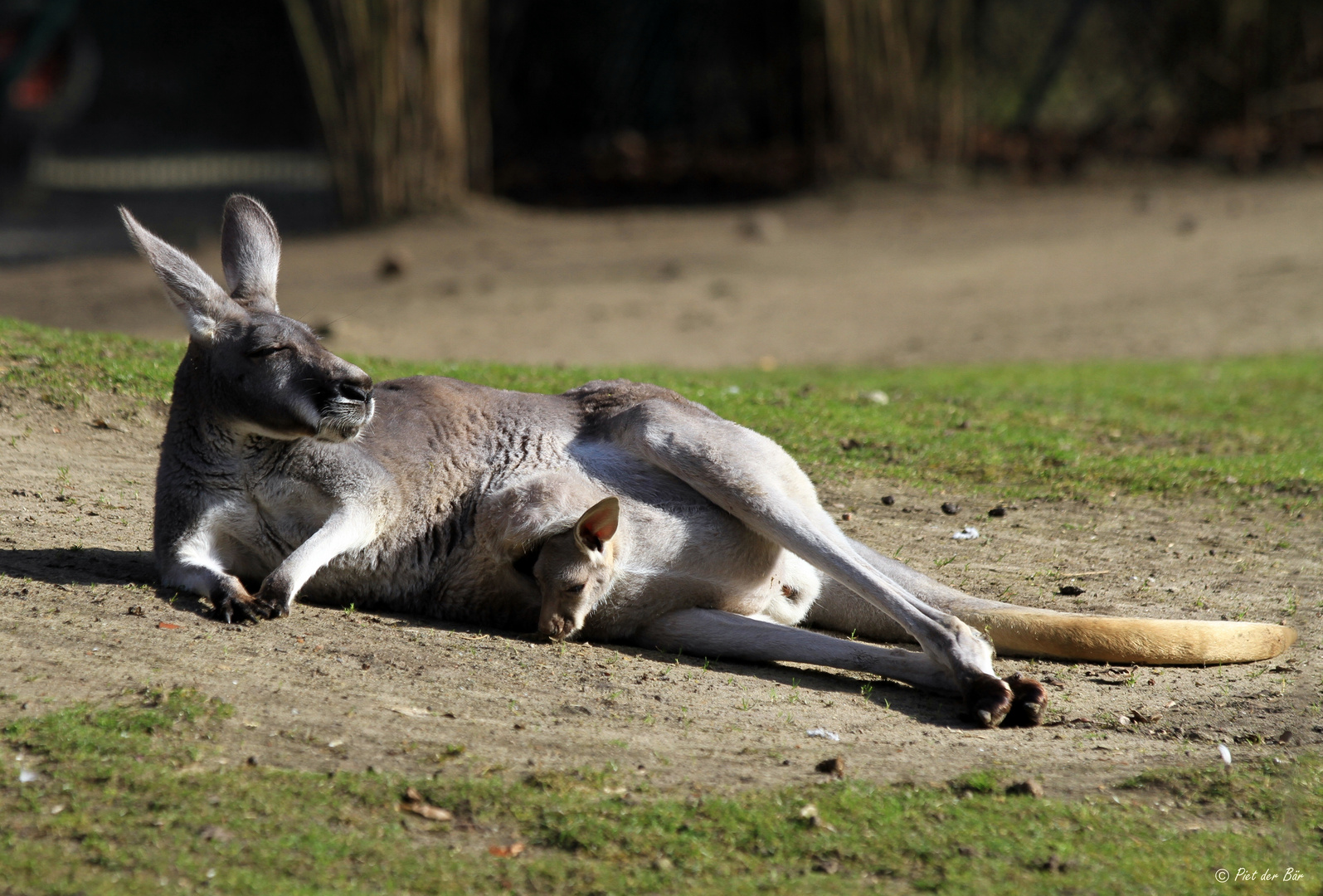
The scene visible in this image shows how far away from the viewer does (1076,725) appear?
339cm

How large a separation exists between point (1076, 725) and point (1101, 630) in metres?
0.35

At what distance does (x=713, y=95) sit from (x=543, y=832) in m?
13.7

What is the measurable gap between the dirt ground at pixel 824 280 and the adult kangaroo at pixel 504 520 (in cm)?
435

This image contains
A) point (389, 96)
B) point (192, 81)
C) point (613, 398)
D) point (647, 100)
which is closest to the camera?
point (613, 398)

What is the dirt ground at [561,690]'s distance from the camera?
2.96 meters

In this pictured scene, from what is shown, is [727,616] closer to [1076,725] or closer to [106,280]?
[1076,725]

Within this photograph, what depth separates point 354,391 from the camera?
3.52m

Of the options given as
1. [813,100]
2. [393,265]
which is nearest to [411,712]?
[393,265]

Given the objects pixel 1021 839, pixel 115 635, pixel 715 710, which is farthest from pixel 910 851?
pixel 115 635

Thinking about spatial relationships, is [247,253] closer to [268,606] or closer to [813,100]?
[268,606]

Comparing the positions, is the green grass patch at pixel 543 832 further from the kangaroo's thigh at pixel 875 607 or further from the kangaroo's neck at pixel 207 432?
the kangaroo's thigh at pixel 875 607

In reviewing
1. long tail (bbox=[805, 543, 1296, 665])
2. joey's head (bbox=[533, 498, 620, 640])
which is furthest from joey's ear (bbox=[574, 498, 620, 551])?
long tail (bbox=[805, 543, 1296, 665])

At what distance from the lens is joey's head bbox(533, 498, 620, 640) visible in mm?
3539

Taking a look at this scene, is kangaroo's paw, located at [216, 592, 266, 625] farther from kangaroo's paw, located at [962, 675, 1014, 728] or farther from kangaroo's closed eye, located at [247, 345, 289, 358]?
kangaroo's paw, located at [962, 675, 1014, 728]
